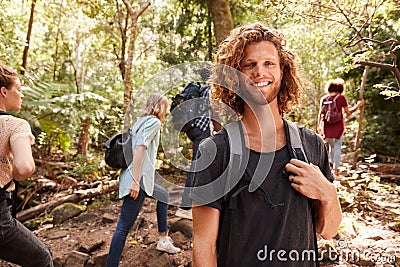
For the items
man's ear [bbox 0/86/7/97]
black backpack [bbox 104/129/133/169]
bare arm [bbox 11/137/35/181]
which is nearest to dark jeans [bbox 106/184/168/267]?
black backpack [bbox 104/129/133/169]

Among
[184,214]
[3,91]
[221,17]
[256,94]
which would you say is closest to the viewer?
[256,94]

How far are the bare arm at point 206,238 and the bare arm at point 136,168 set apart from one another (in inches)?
90.0

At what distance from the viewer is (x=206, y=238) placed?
142 cm

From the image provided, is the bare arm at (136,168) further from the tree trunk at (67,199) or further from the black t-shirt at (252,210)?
the tree trunk at (67,199)

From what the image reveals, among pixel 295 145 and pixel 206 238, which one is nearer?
pixel 206 238

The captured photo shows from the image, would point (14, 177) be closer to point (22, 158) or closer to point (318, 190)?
point (22, 158)

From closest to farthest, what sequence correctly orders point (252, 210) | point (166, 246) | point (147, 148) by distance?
point (252, 210) → point (147, 148) → point (166, 246)

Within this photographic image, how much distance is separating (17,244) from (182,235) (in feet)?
8.07

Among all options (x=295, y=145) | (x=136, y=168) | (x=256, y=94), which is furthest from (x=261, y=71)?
(x=136, y=168)

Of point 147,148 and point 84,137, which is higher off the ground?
point 147,148

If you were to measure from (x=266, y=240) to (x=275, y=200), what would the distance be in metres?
0.16

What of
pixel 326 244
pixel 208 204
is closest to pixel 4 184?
pixel 208 204

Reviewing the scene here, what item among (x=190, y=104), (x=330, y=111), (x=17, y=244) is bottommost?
(x=17, y=244)

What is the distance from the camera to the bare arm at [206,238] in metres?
1.41
